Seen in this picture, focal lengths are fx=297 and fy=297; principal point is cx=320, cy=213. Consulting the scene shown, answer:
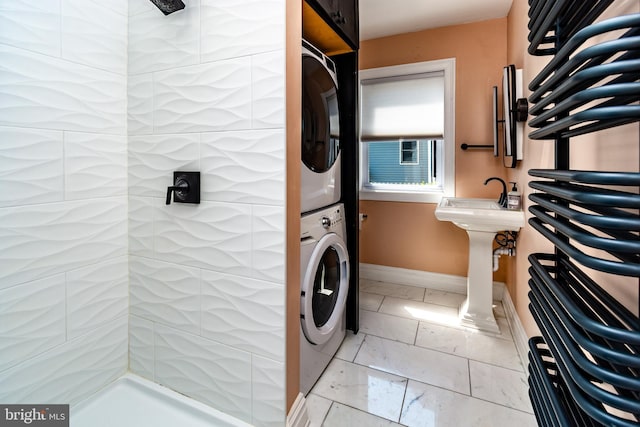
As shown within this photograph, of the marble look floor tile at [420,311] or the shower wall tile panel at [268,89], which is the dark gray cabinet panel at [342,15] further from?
the marble look floor tile at [420,311]

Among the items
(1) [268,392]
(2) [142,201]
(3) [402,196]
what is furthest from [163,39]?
(3) [402,196]

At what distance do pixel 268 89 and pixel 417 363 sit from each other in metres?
1.66

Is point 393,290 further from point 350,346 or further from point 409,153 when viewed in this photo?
point 409,153

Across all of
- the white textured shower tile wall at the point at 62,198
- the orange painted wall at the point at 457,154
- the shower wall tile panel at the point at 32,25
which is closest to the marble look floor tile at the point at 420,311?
the orange painted wall at the point at 457,154

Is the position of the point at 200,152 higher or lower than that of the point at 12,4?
lower

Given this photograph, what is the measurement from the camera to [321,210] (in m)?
1.61

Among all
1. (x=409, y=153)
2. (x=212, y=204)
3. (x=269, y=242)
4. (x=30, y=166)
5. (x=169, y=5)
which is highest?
(x=169, y=5)

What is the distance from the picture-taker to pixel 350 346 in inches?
75.0

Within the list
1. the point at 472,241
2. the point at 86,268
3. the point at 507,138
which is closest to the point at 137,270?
the point at 86,268

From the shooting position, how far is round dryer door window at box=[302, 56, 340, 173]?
4.63 ft

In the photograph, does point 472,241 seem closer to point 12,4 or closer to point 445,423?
point 445,423

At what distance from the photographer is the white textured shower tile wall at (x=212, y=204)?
111 centimetres

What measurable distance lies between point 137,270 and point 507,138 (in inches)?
95.3

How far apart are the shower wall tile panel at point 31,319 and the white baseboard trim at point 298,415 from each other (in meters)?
0.99
